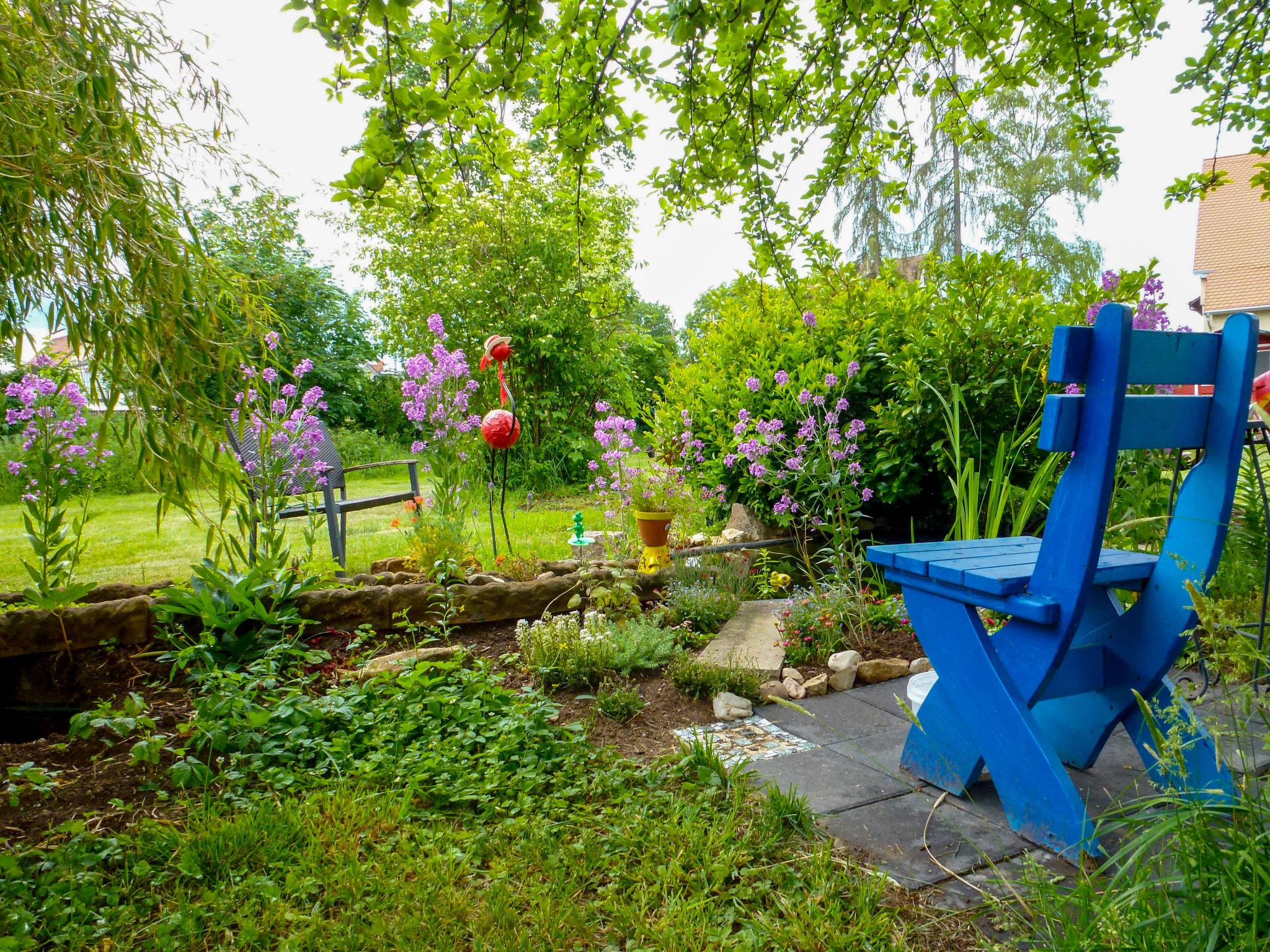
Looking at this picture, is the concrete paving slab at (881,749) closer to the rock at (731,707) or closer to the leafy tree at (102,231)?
the rock at (731,707)

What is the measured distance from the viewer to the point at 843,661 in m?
3.18

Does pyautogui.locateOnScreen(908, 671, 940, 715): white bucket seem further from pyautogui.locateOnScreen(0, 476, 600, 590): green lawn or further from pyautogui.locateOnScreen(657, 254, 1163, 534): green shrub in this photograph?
pyautogui.locateOnScreen(0, 476, 600, 590): green lawn

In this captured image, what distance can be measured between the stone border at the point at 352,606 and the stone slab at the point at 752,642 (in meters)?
0.47

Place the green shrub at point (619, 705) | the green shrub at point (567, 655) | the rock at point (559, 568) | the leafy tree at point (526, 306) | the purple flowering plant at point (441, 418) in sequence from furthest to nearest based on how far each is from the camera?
the leafy tree at point (526, 306), the purple flowering plant at point (441, 418), the rock at point (559, 568), the green shrub at point (567, 655), the green shrub at point (619, 705)

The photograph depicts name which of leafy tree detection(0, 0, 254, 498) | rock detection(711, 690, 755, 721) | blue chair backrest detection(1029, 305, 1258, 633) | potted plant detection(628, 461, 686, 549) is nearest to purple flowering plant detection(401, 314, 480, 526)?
potted plant detection(628, 461, 686, 549)

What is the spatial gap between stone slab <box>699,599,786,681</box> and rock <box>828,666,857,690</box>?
0.21 meters

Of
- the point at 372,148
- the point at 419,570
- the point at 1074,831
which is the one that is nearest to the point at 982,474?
the point at 1074,831

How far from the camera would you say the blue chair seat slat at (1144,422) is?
1.73 meters

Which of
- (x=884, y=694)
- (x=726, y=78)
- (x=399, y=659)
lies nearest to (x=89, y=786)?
(x=399, y=659)

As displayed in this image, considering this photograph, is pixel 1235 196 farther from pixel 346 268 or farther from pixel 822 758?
pixel 822 758

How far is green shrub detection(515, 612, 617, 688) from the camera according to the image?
304cm

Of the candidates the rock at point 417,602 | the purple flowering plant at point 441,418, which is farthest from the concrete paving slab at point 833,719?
the purple flowering plant at point 441,418

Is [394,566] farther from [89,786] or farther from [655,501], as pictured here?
[89,786]

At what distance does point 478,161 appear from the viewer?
7.27 ft
